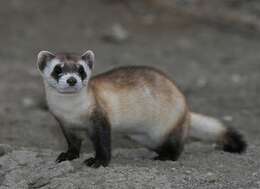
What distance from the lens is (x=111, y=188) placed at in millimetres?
3916

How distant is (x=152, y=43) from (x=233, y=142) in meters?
4.64

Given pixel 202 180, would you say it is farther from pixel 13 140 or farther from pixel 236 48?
pixel 236 48

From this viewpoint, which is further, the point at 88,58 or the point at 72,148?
the point at 72,148

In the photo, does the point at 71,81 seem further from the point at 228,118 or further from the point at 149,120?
the point at 228,118

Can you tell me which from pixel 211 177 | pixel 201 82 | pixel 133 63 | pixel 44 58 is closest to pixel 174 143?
pixel 211 177

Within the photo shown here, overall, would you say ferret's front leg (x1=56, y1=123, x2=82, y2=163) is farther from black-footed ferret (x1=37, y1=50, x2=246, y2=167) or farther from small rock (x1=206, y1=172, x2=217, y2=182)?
small rock (x1=206, y1=172, x2=217, y2=182)

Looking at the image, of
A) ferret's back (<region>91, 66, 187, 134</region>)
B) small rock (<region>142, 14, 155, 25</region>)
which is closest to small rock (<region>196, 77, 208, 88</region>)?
small rock (<region>142, 14, 155, 25</region>)

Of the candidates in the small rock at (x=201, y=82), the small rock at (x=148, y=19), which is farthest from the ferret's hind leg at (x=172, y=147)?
the small rock at (x=148, y=19)

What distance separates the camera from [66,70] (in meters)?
4.07

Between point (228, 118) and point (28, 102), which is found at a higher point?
point (228, 118)

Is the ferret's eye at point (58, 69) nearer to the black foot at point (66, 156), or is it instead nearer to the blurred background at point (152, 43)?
the black foot at point (66, 156)

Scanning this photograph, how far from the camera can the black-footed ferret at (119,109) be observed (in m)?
4.16

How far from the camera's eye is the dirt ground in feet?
13.6

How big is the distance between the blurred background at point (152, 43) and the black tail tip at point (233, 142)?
132 centimetres
